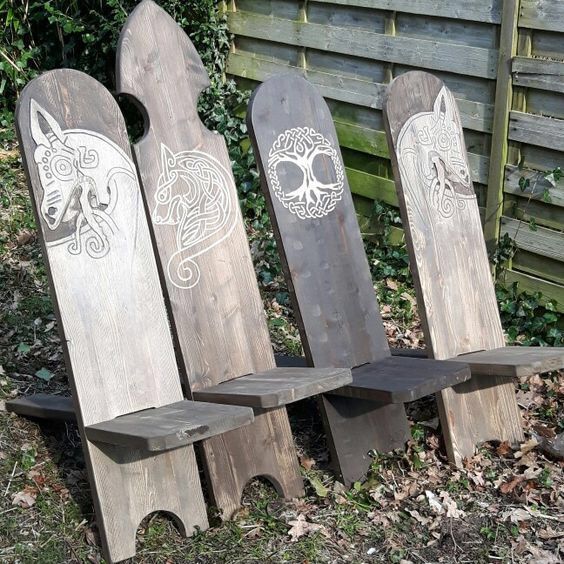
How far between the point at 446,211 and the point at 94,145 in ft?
5.76

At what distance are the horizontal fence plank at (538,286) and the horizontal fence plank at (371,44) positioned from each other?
1206 millimetres

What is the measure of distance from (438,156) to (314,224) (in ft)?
2.52

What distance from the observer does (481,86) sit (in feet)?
18.9

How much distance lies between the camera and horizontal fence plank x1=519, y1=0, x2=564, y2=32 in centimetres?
522

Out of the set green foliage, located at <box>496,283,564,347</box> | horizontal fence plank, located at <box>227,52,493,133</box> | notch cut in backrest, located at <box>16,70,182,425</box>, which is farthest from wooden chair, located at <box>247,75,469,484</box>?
green foliage, located at <box>496,283,564,347</box>

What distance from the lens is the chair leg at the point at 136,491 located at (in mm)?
3678

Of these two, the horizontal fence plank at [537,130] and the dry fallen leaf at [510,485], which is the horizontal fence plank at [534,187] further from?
the dry fallen leaf at [510,485]

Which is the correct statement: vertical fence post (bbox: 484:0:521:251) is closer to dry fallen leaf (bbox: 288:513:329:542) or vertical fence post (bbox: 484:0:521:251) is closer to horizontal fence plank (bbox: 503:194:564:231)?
horizontal fence plank (bbox: 503:194:564:231)

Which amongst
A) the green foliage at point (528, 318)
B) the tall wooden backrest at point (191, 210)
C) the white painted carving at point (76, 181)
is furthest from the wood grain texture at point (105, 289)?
the green foliage at point (528, 318)

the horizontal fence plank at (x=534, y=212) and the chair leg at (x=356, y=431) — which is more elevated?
the horizontal fence plank at (x=534, y=212)

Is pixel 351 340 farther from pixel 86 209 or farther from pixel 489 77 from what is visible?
pixel 489 77

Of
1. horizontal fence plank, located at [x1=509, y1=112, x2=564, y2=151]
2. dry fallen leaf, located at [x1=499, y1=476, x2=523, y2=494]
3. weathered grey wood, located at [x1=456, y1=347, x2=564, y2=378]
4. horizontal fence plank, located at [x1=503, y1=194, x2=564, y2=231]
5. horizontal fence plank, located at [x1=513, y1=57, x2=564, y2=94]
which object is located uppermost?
horizontal fence plank, located at [x1=513, y1=57, x2=564, y2=94]

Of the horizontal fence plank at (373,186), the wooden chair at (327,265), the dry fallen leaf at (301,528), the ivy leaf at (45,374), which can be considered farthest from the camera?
the horizontal fence plank at (373,186)

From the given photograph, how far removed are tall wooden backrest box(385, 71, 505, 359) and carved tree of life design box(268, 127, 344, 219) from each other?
0.31 m
